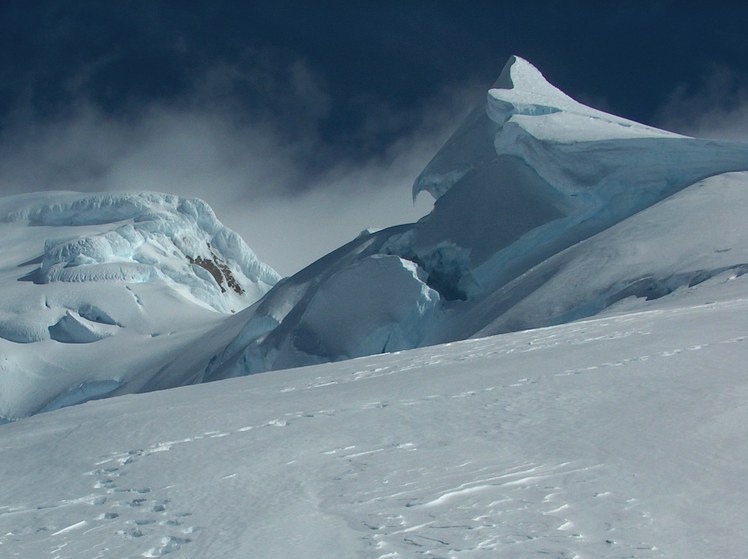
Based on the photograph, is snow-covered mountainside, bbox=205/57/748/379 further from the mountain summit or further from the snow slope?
the snow slope

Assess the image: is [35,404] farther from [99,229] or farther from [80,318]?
[99,229]

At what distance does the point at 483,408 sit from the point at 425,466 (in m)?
1.11

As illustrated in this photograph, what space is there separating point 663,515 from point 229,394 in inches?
179

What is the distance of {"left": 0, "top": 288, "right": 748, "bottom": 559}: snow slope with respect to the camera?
3633 millimetres

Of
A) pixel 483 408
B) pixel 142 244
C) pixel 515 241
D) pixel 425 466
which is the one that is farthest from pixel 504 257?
pixel 142 244

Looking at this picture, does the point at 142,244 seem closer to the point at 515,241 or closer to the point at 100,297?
the point at 100,297

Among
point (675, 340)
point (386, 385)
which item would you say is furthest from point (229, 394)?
point (675, 340)

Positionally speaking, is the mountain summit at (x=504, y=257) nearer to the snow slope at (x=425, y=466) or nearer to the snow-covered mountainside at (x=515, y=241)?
the snow-covered mountainside at (x=515, y=241)

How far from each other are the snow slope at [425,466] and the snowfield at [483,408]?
0.02 m

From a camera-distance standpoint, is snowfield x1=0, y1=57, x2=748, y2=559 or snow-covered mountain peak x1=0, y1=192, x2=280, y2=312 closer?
snowfield x1=0, y1=57, x2=748, y2=559

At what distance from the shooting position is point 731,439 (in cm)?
434

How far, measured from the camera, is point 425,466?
455 centimetres

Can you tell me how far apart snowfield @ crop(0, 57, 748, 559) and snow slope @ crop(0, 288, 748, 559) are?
0.06 ft

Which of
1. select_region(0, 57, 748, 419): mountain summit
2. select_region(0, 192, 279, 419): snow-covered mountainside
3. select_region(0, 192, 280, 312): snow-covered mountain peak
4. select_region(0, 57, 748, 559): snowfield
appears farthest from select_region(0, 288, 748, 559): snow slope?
select_region(0, 192, 280, 312): snow-covered mountain peak
